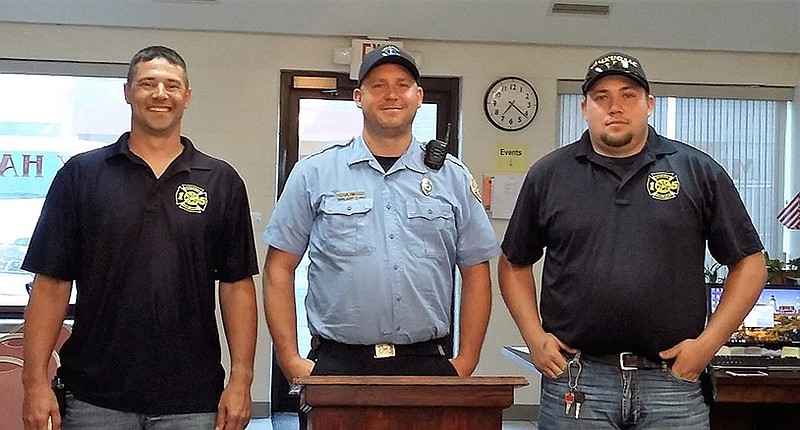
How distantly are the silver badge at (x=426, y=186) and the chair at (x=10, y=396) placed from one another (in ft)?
5.14

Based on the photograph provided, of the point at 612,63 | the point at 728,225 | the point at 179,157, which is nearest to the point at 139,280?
the point at 179,157

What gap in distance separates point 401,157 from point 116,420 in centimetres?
98

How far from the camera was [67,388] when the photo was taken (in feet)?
7.15

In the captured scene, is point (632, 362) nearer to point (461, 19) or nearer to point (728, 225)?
point (728, 225)

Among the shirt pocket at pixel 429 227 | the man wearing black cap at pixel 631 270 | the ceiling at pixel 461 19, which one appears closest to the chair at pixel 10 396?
the shirt pocket at pixel 429 227

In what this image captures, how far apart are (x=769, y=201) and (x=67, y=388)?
4.86 metres

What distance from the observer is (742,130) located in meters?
5.82

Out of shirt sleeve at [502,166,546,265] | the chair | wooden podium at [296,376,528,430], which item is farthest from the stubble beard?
the chair

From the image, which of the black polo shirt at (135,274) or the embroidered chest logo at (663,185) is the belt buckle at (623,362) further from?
the black polo shirt at (135,274)

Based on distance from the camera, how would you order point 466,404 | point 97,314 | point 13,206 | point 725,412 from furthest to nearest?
point 13,206
point 725,412
point 97,314
point 466,404

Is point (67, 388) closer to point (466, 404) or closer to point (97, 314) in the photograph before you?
point (97, 314)

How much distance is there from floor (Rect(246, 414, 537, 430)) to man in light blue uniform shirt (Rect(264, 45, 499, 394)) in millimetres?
2941

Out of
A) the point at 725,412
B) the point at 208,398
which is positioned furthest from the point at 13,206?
the point at 725,412

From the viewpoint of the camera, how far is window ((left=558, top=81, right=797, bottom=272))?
18.9 feet
